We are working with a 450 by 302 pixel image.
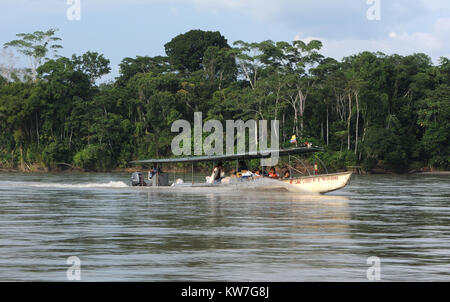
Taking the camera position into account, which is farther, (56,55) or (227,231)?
(56,55)

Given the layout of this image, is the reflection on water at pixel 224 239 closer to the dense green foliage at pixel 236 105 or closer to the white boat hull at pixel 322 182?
the white boat hull at pixel 322 182

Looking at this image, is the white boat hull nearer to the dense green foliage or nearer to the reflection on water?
the reflection on water

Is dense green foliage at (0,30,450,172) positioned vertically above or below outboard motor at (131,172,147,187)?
above

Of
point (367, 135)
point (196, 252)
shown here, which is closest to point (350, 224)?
point (196, 252)

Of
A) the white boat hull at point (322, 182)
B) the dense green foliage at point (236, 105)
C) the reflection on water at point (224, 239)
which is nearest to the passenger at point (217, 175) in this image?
the white boat hull at point (322, 182)

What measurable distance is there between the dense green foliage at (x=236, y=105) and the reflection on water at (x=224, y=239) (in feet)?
134

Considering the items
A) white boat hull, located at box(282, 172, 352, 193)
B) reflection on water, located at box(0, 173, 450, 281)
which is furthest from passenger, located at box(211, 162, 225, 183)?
reflection on water, located at box(0, 173, 450, 281)

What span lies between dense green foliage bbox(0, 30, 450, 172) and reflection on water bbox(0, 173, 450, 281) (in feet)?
134

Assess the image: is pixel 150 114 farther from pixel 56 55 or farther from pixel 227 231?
pixel 227 231

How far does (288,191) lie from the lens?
92.1ft

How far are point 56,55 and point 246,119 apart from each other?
24.5 metres

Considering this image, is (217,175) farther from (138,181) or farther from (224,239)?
(224,239)

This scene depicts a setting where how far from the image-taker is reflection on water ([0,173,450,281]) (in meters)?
9.94

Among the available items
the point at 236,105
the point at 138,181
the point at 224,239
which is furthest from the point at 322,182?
the point at 236,105
